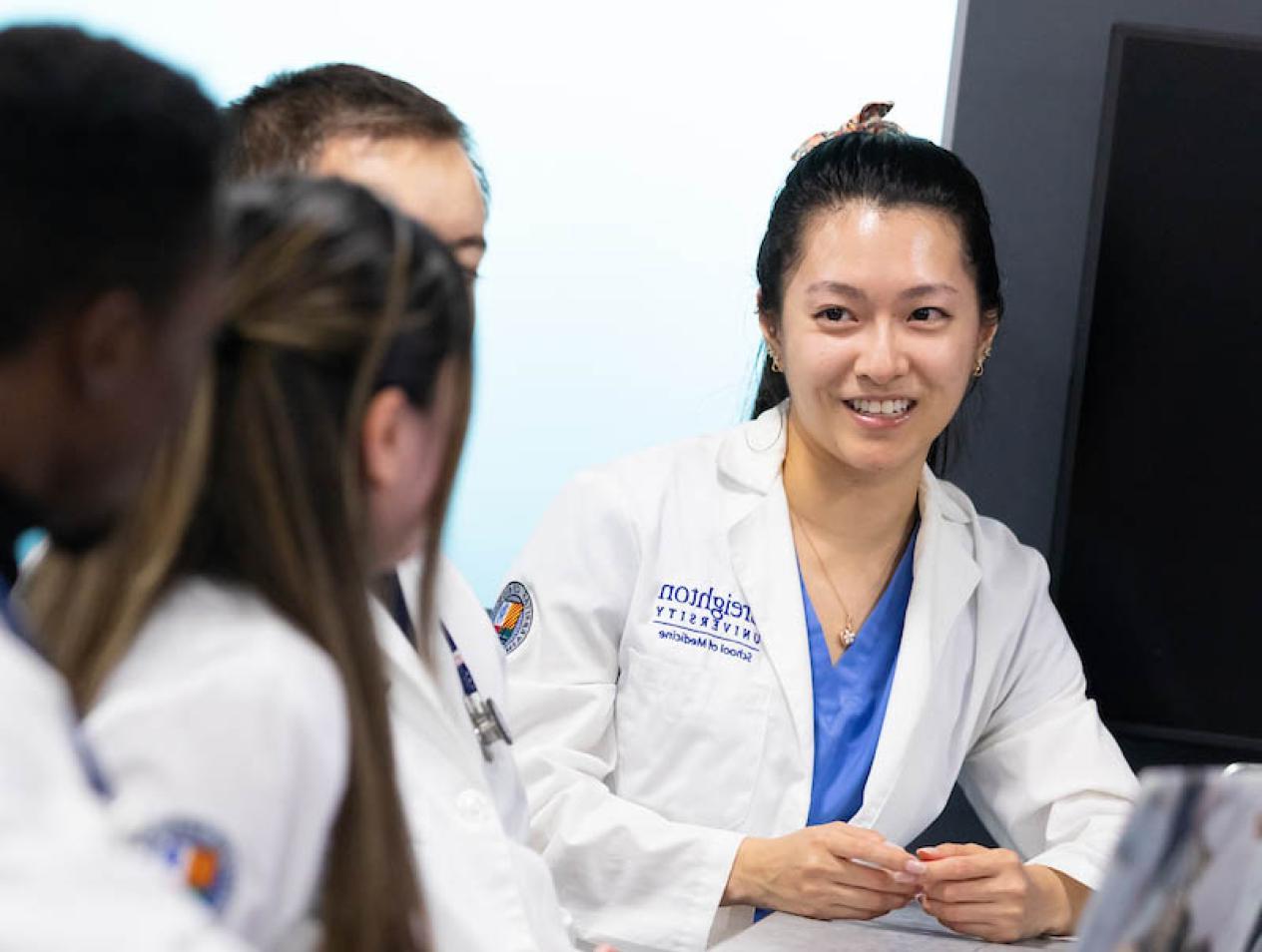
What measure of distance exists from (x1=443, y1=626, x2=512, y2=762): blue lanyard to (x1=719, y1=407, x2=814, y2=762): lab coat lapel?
2.16 feet

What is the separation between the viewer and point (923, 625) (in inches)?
82.0

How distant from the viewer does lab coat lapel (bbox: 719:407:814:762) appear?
203cm

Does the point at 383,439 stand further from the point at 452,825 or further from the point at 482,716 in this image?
the point at 482,716

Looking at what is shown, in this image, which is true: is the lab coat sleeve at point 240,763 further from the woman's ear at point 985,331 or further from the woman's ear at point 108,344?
the woman's ear at point 985,331

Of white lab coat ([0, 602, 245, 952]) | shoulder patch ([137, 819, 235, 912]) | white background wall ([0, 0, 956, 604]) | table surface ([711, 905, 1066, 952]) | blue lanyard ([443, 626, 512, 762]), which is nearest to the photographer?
white lab coat ([0, 602, 245, 952])

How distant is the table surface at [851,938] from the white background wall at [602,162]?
972mm

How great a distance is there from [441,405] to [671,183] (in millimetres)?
1677

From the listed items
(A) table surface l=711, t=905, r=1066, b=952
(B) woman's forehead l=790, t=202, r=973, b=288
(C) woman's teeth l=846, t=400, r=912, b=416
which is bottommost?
(A) table surface l=711, t=905, r=1066, b=952

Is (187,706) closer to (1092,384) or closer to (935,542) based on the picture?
(935,542)

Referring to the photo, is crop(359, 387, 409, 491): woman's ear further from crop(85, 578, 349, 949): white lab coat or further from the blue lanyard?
the blue lanyard

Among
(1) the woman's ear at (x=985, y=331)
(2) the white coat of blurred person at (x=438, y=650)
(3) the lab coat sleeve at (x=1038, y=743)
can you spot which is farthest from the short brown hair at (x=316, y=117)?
(3) the lab coat sleeve at (x=1038, y=743)

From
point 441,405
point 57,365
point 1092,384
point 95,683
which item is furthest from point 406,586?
point 1092,384

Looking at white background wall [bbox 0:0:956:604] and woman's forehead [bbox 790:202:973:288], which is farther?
white background wall [bbox 0:0:956:604]

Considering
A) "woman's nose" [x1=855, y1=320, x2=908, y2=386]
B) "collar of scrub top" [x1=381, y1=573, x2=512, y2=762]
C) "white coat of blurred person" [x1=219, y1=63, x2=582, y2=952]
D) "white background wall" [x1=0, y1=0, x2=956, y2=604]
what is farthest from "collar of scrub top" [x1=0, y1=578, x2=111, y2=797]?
"white background wall" [x1=0, y1=0, x2=956, y2=604]
